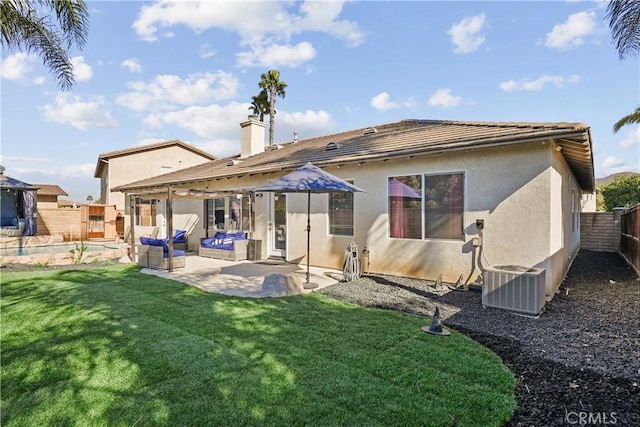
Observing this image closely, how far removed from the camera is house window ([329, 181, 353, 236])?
1025 cm

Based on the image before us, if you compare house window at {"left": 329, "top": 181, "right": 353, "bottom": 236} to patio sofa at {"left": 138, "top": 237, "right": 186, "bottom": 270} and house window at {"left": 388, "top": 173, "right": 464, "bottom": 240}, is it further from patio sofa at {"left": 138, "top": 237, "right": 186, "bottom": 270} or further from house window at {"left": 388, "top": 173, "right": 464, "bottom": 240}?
patio sofa at {"left": 138, "top": 237, "right": 186, "bottom": 270}

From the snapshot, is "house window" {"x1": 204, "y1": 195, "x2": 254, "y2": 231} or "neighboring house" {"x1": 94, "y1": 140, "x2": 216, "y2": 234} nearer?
"house window" {"x1": 204, "y1": 195, "x2": 254, "y2": 231}

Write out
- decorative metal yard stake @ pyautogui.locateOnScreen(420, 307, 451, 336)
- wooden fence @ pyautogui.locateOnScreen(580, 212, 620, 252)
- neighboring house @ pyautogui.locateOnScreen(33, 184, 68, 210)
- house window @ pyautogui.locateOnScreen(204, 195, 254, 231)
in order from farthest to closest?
neighboring house @ pyautogui.locateOnScreen(33, 184, 68, 210), wooden fence @ pyautogui.locateOnScreen(580, 212, 620, 252), house window @ pyautogui.locateOnScreen(204, 195, 254, 231), decorative metal yard stake @ pyautogui.locateOnScreen(420, 307, 451, 336)

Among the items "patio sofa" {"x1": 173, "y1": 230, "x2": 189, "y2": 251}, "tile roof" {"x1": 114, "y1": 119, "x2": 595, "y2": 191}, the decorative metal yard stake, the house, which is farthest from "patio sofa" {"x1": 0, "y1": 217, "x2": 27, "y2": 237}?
Result: the decorative metal yard stake

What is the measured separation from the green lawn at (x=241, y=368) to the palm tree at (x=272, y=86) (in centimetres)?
2586

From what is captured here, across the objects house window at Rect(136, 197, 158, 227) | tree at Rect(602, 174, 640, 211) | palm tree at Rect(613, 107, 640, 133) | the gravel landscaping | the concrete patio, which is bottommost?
the gravel landscaping

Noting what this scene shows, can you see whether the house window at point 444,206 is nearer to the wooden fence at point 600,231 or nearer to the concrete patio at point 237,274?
the concrete patio at point 237,274

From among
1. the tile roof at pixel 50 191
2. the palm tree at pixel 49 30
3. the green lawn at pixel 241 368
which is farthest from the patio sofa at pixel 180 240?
the tile roof at pixel 50 191

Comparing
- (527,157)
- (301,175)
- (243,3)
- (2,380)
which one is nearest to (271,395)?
(2,380)

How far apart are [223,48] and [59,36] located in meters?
5.97

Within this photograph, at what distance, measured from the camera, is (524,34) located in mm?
9953

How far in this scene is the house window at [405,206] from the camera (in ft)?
28.6

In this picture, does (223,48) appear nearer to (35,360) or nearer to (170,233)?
→ (170,233)

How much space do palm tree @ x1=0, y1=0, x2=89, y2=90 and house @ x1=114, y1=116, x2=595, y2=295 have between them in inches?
185
